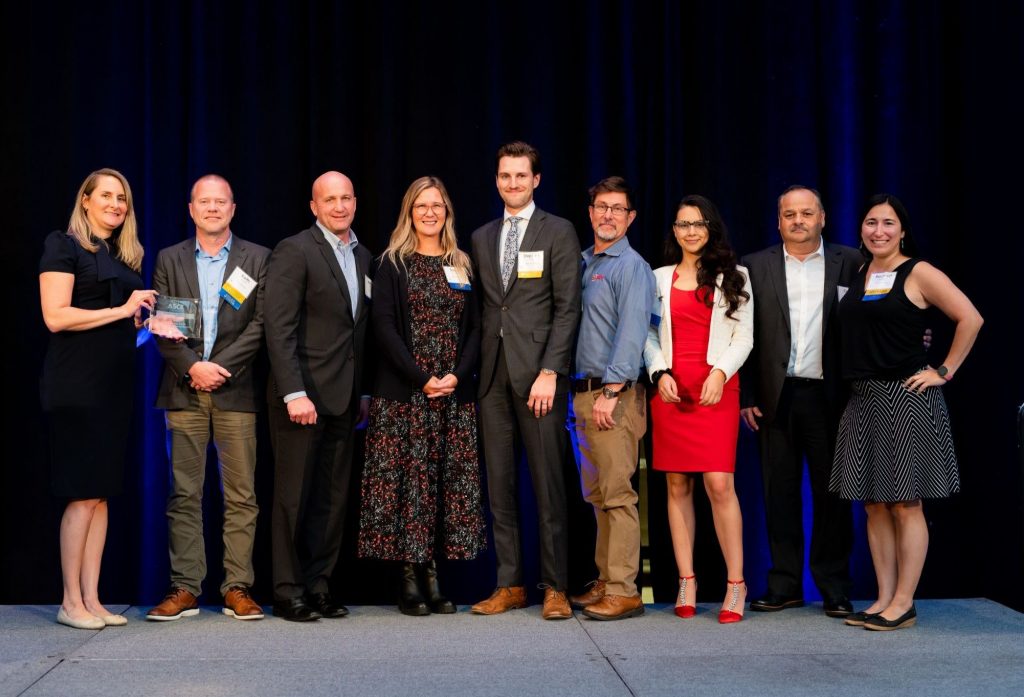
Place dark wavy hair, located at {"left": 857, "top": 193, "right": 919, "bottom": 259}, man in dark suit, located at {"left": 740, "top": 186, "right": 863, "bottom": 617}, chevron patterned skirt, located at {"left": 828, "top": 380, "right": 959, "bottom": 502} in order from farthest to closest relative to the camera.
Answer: man in dark suit, located at {"left": 740, "top": 186, "right": 863, "bottom": 617} → dark wavy hair, located at {"left": 857, "top": 193, "right": 919, "bottom": 259} → chevron patterned skirt, located at {"left": 828, "top": 380, "right": 959, "bottom": 502}

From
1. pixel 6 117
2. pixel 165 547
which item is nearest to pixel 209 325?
pixel 165 547

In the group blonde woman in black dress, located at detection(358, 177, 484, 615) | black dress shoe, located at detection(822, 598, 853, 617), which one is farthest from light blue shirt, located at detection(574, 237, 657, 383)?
black dress shoe, located at detection(822, 598, 853, 617)

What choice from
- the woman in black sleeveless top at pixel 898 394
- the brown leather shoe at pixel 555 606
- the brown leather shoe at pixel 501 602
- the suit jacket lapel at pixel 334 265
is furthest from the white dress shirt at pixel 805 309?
the suit jacket lapel at pixel 334 265

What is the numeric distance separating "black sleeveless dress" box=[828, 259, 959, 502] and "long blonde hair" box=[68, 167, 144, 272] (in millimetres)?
2560

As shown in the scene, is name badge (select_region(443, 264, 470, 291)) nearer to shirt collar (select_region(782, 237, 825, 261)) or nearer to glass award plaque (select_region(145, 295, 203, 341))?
glass award plaque (select_region(145, 295, 203, 341))

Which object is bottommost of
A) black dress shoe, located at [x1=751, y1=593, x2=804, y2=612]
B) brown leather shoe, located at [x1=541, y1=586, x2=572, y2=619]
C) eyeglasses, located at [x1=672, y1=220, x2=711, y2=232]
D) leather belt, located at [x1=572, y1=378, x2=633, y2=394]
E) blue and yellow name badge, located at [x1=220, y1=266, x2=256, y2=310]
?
black dress shoe, located at [x1=751, y1=593, x2=804, y2=612]

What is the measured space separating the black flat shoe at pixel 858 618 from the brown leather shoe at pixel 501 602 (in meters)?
1.16

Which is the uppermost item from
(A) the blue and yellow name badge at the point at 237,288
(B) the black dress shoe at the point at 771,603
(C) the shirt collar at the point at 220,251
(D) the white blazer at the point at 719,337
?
(C) the shirt collar at the point at 220,251

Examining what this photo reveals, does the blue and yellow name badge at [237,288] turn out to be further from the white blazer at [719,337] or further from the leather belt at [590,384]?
the white blazer at [719,337]

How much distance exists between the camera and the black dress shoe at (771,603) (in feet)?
12.9

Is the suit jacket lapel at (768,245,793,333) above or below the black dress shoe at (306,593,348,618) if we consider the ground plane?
above

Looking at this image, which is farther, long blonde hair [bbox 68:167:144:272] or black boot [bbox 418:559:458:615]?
black boot [bbox 418:559:458:615]

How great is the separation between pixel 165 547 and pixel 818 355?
8.94ft

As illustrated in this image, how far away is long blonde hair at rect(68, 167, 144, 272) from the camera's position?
366 centimetres
